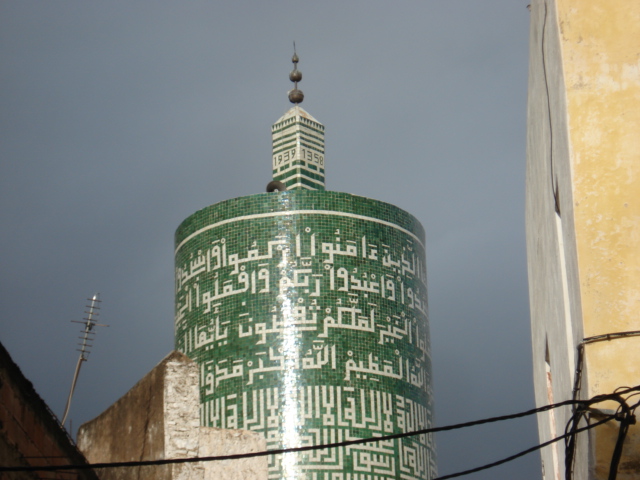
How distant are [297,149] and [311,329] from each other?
2712 mm

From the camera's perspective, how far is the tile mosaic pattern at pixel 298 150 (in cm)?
1557

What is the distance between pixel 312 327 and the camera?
14078mm

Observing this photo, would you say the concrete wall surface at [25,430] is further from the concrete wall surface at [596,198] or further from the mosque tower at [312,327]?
the mosque tower at [312,327]

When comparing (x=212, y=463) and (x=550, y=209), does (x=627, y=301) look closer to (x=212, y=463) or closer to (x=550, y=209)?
(x=550, y=209)

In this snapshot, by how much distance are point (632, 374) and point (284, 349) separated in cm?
936

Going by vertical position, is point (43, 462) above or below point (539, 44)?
below

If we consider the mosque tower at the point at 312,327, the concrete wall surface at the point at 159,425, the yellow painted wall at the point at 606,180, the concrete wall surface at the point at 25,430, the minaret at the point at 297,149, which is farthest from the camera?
the minaret at the point at 297,149

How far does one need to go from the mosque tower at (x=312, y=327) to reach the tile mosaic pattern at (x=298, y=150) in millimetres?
440

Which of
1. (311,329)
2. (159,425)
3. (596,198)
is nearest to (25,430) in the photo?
(159,425)

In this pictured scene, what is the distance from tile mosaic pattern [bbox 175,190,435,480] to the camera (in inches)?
545

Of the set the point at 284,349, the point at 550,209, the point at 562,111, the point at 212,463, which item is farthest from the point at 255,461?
the point at 562,111

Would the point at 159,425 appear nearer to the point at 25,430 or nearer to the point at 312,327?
the point at 25,430

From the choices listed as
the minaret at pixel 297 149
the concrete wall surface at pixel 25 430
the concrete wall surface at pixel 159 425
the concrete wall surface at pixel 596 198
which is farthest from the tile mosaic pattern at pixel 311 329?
the concrete wall surface at pixel 596 198

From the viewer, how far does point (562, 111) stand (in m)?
5.30
